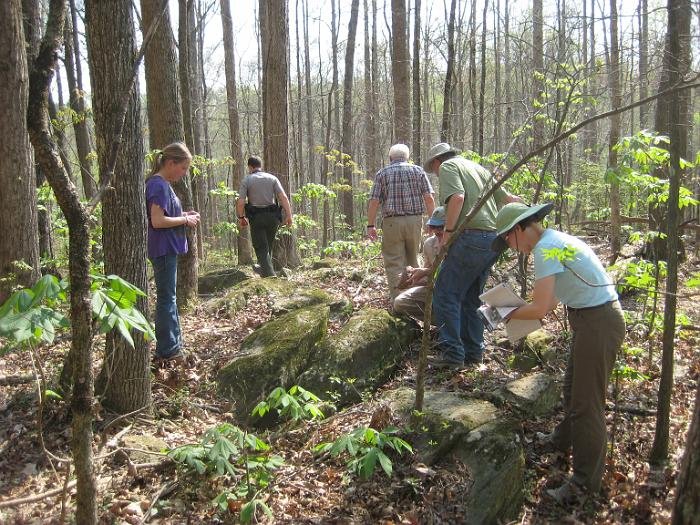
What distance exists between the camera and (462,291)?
16.1 feet

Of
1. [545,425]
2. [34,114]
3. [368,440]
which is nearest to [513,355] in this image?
[545,425]

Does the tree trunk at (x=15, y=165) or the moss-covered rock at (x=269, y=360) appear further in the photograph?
the tree trunk at (x=15, y=165)

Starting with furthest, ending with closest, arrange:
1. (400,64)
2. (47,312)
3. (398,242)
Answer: (400,64) < (398,242) < (47,312)

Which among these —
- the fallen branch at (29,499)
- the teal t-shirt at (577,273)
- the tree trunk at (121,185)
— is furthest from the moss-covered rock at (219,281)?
the teal t-shirt at (577,273)

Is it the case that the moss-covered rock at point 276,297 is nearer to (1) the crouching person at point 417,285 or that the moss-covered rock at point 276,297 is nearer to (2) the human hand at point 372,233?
(2) the human hand at point 372,233

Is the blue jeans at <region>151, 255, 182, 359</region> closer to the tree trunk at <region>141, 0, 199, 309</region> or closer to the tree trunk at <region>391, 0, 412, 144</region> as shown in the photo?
the tree trunk at <region>141, 0, 199, 309</region>

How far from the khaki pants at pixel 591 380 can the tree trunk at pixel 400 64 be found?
9508 mm

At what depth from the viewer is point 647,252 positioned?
7.66m

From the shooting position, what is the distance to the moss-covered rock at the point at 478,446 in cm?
331

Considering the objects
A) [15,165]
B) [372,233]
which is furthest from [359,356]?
[15,165]

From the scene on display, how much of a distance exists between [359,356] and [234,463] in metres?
1.76

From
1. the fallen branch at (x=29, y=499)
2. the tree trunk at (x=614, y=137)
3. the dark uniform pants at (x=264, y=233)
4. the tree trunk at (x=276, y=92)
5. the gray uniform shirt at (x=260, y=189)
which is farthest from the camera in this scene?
the tree trunk at (x=276, y=92)

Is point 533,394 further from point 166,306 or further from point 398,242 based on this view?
point 166,306

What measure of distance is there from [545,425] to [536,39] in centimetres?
1195
